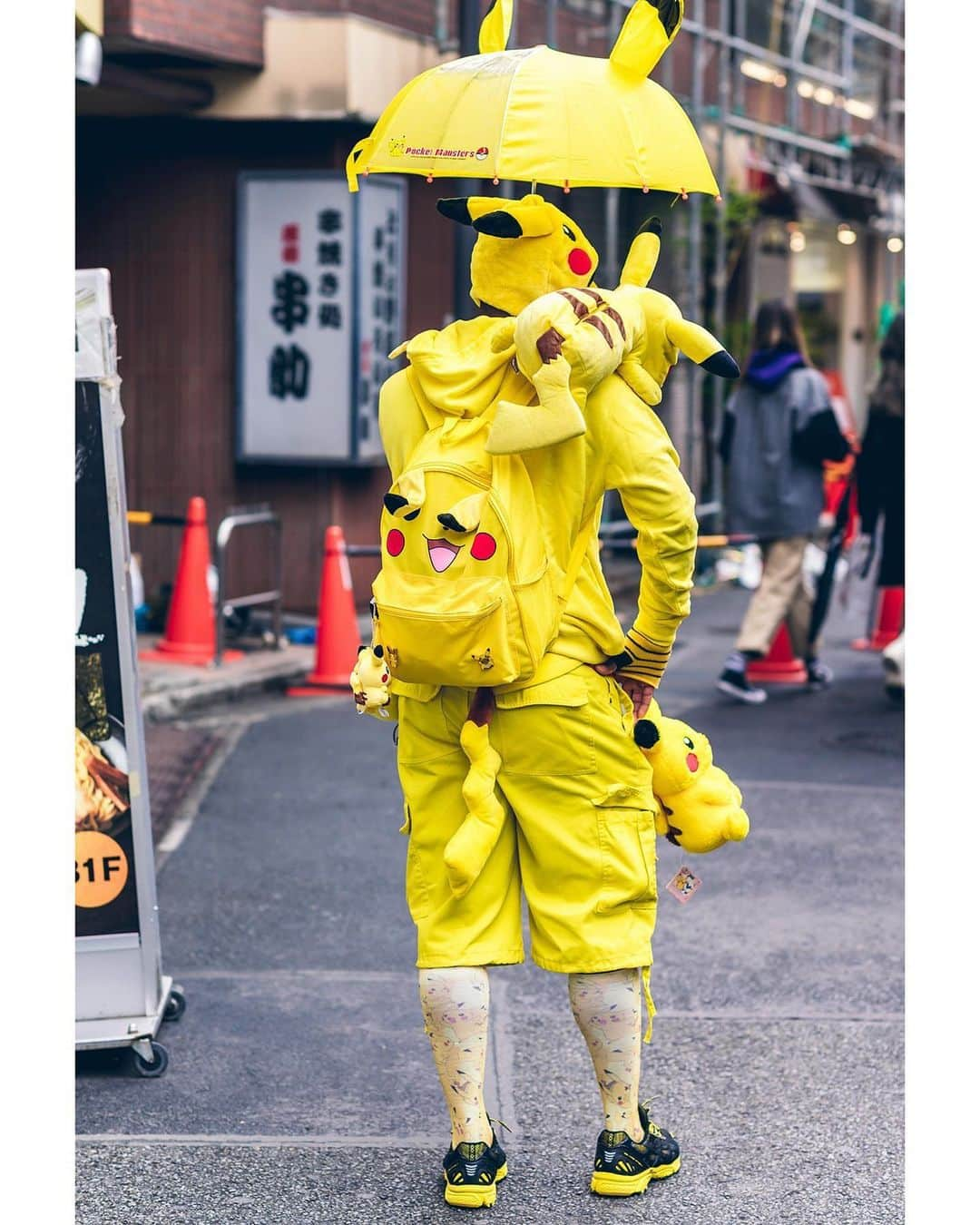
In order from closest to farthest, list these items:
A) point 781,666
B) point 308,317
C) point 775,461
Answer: point 775,461, point 781,666, point 308,317

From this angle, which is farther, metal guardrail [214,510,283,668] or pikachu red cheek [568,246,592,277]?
metal guardrail [214,510,283,668]

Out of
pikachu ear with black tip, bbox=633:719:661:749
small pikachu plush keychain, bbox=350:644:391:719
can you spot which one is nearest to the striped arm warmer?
pikachu ear with black tip, bbox=633:719:661:749

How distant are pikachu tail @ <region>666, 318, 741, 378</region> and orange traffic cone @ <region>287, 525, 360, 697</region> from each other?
6.37 m

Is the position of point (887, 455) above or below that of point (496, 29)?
below

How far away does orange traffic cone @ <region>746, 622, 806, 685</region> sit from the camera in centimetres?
1056

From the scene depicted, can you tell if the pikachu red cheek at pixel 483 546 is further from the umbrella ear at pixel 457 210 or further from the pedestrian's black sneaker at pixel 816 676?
the pedestrian's black sneaker at pixel 816 676

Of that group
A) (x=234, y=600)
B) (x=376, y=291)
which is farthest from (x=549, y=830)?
(x=376, y=291)

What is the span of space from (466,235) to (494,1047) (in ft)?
23.0

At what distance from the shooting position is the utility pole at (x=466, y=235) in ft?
34.1

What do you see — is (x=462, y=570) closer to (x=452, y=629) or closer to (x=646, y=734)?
(x=452, y=629)

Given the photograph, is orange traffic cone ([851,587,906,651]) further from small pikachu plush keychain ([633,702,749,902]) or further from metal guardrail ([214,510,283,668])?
small pikachu plush keychain ([633,702,749,902])

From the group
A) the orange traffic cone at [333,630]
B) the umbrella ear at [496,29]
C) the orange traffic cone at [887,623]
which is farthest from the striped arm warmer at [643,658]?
the orange traffic cone at [887,623]

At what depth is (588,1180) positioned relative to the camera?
154 inches

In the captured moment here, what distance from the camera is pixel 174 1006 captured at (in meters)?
4.91
